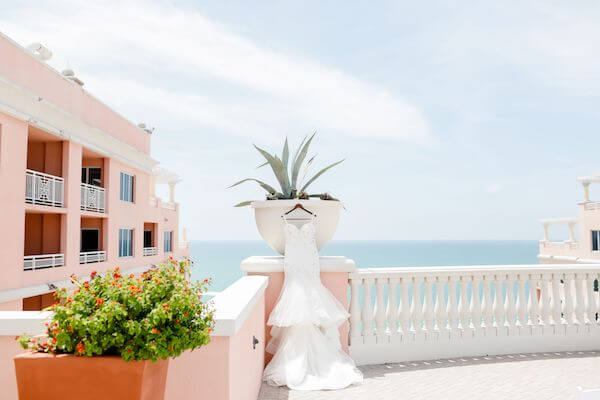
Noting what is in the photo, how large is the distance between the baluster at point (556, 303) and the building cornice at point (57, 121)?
1414cm

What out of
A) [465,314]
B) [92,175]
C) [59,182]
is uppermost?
[92,175]

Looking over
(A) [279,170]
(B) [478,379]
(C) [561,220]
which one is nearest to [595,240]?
(C) [561,220]

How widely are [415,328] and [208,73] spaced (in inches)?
507

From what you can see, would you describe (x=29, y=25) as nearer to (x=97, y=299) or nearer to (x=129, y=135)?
(x=129, y=135)

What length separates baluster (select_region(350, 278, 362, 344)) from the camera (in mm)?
5691

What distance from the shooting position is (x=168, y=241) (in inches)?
1248

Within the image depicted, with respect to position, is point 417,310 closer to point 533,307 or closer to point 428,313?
point 428,313

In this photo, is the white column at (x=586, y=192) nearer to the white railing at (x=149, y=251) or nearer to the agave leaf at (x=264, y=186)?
the white railing at (x=149, y=251)

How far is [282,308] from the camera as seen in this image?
200 inches

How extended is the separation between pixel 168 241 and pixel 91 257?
11458mm

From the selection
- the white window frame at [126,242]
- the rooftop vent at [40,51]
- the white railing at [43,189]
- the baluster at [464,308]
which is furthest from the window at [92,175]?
the baluster at [464,308]

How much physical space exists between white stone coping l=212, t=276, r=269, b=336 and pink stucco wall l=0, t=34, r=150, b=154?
1331 cm

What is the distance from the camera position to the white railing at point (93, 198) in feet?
63.5

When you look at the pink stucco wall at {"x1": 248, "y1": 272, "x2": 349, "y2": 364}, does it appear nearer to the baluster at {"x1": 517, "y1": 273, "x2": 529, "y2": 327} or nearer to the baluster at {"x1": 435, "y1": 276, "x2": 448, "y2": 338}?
the baluster at {"x1": 435, "y1": 276, "x2": 448, "y2": 338}
